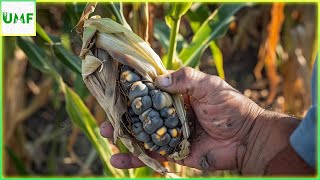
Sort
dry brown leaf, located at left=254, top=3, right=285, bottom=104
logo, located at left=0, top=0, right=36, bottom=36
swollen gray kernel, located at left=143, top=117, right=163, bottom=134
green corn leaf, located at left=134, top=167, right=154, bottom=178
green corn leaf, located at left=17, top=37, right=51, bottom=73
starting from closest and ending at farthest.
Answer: swollen gray kernel, located at left=143, top=117, right=163, bottom=134 → logo, located at left=0, top=0, right=36, bottom=36 → green corn leaf, located at left=134, top=167, right=154, bottom=178 → green corn leaf, located at left=17, top=37, right=51, bottom=73 → dry brown leaf, located at left=254, top=3, right=285, bottom=104

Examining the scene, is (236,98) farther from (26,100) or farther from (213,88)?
(26,100)

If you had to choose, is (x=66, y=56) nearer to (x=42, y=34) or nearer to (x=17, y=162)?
(x=42, y=34)

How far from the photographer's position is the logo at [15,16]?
1.24 metres

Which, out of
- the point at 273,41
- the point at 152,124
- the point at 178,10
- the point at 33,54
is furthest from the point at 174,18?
the point at 273,41

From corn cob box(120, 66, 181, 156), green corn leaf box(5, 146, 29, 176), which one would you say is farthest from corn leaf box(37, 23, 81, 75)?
green corn leaf box(5, 146, 29, 176)

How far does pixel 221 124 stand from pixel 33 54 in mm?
668

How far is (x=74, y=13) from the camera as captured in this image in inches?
54.2

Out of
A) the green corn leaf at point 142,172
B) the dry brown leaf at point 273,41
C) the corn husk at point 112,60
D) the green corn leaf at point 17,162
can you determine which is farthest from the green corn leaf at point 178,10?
the green corn leaf at point 17,162

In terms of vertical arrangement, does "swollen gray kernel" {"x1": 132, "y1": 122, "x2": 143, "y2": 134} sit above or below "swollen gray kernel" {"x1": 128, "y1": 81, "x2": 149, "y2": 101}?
below

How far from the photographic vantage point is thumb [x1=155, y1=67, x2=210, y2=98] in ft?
3.55

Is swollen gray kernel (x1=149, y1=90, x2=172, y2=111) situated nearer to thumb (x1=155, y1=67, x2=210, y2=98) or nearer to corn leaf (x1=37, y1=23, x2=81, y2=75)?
thumb (x1=155, y1=67, x2=210, y2=98)

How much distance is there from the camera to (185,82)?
110 cm

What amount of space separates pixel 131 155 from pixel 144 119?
230mm

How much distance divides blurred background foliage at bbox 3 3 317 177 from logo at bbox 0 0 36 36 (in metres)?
0.10
